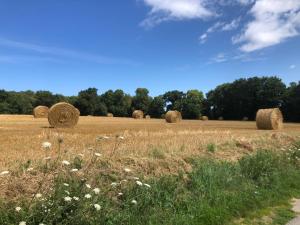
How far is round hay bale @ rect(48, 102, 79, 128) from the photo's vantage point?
3184 centimetres

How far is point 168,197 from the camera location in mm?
9156

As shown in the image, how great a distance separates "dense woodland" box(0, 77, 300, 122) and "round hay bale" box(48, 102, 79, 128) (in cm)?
5672

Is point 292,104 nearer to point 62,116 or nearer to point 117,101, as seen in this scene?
point 117,101

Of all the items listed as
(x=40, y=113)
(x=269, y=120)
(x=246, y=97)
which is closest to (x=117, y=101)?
(x=246, y=97)

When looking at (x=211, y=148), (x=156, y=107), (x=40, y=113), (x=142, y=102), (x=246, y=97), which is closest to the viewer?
(x=211, y=148)

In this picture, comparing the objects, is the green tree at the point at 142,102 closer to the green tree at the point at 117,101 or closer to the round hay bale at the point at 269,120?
the green tree at the point at 117,101

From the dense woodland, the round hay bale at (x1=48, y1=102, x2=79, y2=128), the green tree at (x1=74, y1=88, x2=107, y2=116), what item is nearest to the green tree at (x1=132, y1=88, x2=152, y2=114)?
the dense woodland

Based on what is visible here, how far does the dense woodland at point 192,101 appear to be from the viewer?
9206 cm

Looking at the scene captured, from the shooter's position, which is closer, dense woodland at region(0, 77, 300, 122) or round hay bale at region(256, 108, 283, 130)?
round hay bale at region(256, 108, 283, 130)

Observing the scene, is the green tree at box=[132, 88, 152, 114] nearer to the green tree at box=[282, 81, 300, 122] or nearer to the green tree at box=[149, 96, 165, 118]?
the green tree at box=[149, 96, 165, 118]

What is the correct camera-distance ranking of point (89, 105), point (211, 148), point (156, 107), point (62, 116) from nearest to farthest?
point (211, 148) → point (62, 116) → point (89, 105) → point (156, 107)

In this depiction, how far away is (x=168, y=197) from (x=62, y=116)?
23713mm

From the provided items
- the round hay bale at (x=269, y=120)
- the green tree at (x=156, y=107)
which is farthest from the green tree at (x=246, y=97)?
the round hay bale at (x=269, y=120)

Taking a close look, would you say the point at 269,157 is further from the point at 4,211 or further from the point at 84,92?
the point at 84,92
